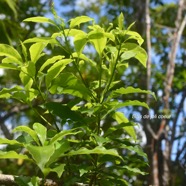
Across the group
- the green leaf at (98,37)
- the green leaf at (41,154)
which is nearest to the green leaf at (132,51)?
the green leaf at (98,37)

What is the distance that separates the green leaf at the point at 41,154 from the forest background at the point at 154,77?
944mm

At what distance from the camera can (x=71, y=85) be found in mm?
1066

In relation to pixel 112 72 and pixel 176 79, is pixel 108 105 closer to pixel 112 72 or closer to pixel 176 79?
pixel 112 72

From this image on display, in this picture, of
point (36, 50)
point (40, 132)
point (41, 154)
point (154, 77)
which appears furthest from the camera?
point (154, 77)

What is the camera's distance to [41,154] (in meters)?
0.83

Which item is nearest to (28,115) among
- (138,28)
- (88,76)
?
(88,76)

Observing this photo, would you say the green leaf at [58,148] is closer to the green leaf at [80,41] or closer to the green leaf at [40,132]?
the green leaf at [40,132]

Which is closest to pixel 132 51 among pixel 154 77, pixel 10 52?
pixel 10 52

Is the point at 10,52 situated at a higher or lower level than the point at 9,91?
higher

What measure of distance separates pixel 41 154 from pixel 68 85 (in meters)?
0.28

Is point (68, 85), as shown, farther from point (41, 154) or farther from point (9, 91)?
point (41, 154)

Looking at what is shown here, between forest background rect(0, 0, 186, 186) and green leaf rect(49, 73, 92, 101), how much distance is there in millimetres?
723

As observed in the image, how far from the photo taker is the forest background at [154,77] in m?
2.95

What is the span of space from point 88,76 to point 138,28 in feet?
3.04
